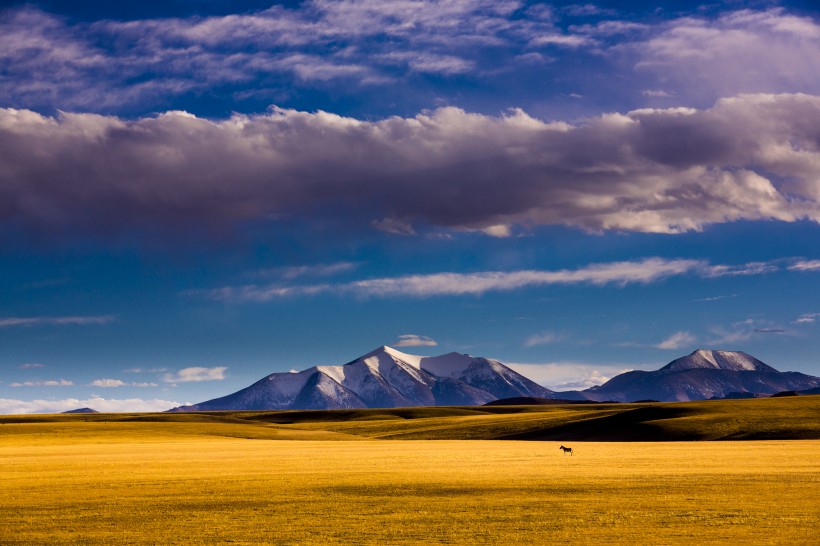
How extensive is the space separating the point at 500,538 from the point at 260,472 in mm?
27845

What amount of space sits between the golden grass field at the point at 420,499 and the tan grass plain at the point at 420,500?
0.08 m

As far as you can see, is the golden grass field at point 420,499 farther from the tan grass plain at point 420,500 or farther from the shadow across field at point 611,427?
the shadow across field at point 611,427

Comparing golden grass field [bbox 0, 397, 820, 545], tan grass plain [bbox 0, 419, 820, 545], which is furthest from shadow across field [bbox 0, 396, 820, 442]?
tan grass plain [bbox 0, 419, 820, 545]

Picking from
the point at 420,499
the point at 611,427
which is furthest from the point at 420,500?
the point at 611,427

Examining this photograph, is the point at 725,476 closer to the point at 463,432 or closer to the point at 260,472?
the point at 260,472

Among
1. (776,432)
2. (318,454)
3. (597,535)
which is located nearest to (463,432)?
(776,432)

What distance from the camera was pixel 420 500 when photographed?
34250mm

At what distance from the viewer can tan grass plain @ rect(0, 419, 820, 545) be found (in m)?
25.5

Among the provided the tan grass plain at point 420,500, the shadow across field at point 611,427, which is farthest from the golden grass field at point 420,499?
the shadow across field at point 611,427

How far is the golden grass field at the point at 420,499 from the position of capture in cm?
2553

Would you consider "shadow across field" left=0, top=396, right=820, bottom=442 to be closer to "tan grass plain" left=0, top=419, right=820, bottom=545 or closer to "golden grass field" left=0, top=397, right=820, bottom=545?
"golden grass field" left=0, top=397, right=820, bottom=545

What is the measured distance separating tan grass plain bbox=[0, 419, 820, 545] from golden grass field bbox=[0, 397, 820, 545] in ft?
0.27

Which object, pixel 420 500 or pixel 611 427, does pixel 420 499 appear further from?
pixel 611 427

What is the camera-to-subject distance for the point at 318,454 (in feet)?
227
